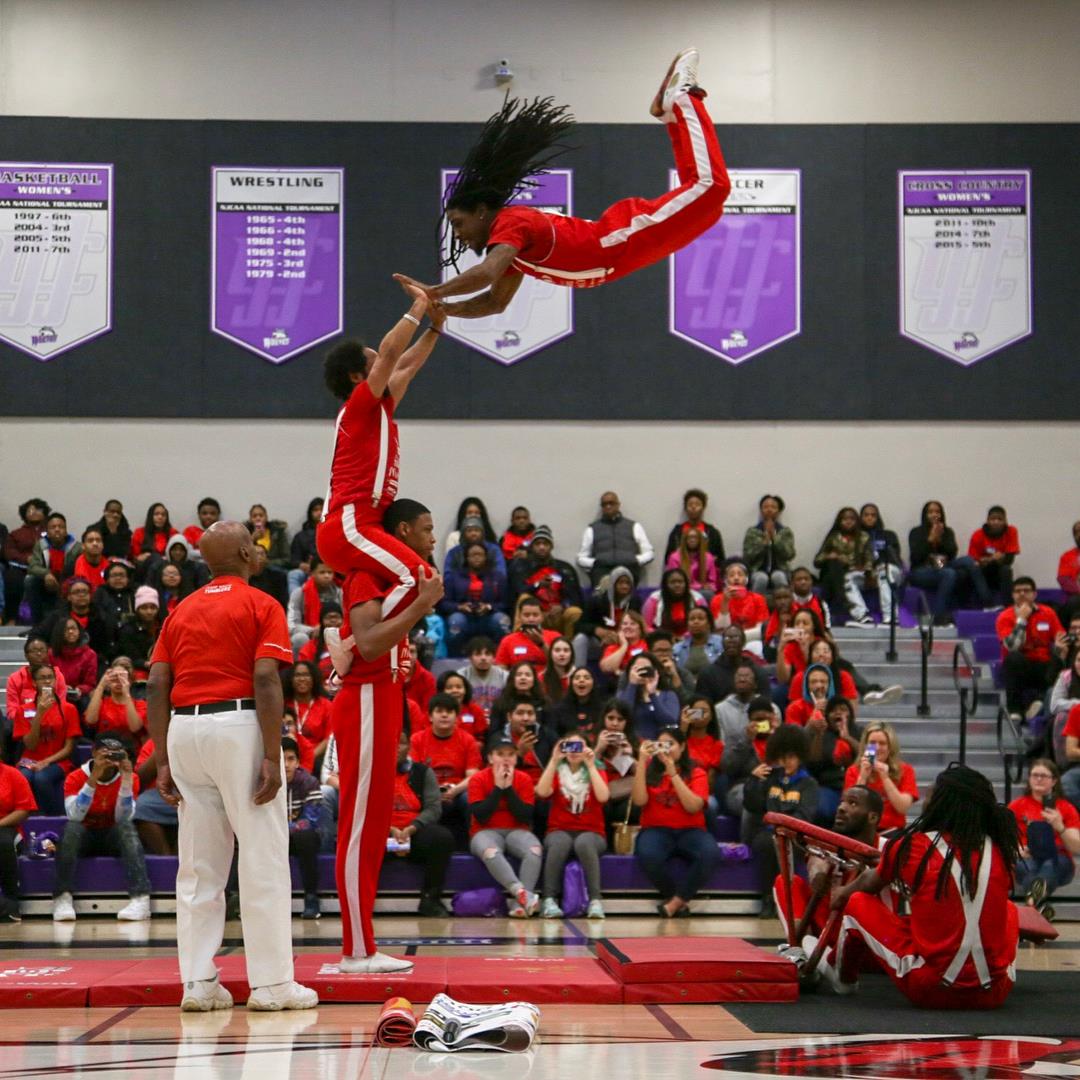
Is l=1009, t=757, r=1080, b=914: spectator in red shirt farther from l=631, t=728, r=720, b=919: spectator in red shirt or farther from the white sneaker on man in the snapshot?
the white sneaker on man

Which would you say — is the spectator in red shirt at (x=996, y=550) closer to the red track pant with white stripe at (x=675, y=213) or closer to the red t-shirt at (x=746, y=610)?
the red t-shirt at (x=746, y=610)

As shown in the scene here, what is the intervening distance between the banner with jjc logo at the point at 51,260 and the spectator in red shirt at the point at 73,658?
5925 millimetres

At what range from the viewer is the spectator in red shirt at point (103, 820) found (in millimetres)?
10656

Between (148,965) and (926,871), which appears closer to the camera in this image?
(926,871)

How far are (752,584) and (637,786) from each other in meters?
6.14

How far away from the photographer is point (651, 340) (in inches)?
723

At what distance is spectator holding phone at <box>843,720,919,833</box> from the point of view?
431 inches

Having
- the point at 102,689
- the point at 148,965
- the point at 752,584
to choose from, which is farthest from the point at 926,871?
the point at 752,584

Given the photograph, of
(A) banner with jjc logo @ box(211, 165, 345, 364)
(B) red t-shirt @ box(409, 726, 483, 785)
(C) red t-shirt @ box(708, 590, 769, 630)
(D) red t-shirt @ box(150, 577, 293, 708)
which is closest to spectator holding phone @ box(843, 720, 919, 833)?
(B) red t-shirt @ box(409, 726, 483, 785)

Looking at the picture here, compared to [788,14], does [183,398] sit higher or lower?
lower

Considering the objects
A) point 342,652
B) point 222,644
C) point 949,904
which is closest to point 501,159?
point 342,652

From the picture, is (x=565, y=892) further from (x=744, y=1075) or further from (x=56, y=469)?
(x=56, y=469)

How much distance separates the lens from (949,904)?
6488mm

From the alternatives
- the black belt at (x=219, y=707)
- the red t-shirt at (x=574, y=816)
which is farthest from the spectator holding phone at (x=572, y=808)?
the black belt at (x=219, y=707)
